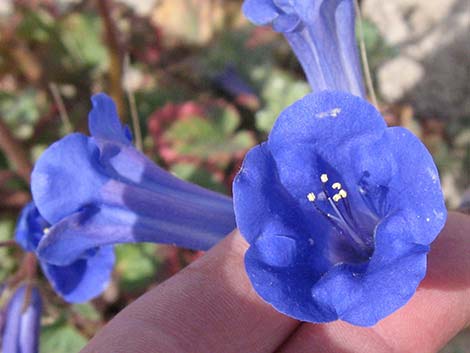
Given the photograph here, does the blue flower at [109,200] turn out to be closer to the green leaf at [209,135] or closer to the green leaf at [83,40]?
the green leaf at [209,135]

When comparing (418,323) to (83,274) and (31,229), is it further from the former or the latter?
(31,229)

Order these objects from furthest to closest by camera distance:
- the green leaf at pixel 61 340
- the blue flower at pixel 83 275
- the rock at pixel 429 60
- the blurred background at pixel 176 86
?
the rock at pixel 429 60 < the blurred background at pixel 176 86 < the green leaf at pixel 61 340 < the blue flower at pixel 83 275

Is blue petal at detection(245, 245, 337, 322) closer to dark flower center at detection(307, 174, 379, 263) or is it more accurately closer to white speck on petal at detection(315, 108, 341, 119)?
dark flower center at detection(307, 174, 379, 263)

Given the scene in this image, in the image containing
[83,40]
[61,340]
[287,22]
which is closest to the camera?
[287,22]

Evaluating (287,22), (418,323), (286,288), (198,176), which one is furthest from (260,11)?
(198,176)

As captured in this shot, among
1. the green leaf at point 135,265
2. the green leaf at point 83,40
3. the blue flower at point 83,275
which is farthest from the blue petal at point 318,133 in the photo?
the green leaf at point 83,40

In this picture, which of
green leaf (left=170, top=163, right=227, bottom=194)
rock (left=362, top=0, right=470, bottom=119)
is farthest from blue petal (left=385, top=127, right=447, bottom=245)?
rock (left=362, top=0, right=470, bottom=119)

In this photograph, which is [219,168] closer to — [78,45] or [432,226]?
[78,45]

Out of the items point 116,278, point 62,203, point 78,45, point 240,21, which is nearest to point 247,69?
point 240,21
